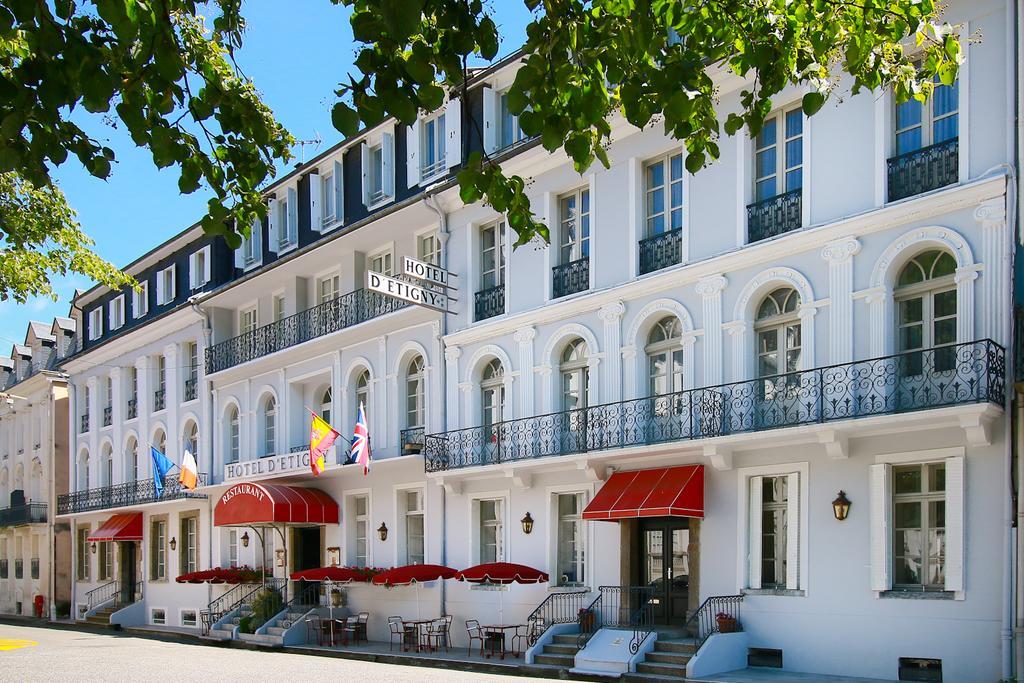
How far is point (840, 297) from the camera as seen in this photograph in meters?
16.6

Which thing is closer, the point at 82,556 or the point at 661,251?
the point at 661,251

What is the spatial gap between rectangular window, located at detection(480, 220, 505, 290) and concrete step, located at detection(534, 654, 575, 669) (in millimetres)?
7663

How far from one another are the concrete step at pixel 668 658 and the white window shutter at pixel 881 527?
3.12 meters

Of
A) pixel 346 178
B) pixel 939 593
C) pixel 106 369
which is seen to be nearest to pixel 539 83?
pixel 939 593

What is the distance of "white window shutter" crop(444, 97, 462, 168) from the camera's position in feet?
79.6

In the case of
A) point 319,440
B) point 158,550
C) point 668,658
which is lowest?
point 158,550

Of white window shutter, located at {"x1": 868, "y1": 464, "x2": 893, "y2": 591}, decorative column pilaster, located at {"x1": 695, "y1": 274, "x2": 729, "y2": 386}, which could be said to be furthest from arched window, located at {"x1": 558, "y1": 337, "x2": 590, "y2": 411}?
white window shutter, located at {"x1": 868, "y1": 464, "x2": 893, "y2": 591}

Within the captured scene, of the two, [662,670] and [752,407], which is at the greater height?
[752,407]

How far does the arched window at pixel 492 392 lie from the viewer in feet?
75.7

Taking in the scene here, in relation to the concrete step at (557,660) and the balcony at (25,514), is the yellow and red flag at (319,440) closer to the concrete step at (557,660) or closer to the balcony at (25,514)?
the concrete step at (557,660)

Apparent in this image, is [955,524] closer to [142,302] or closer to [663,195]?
[663,195]

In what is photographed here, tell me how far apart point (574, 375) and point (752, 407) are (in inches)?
182

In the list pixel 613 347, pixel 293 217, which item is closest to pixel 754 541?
pixel 613 347

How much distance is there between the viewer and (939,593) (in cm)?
1511
